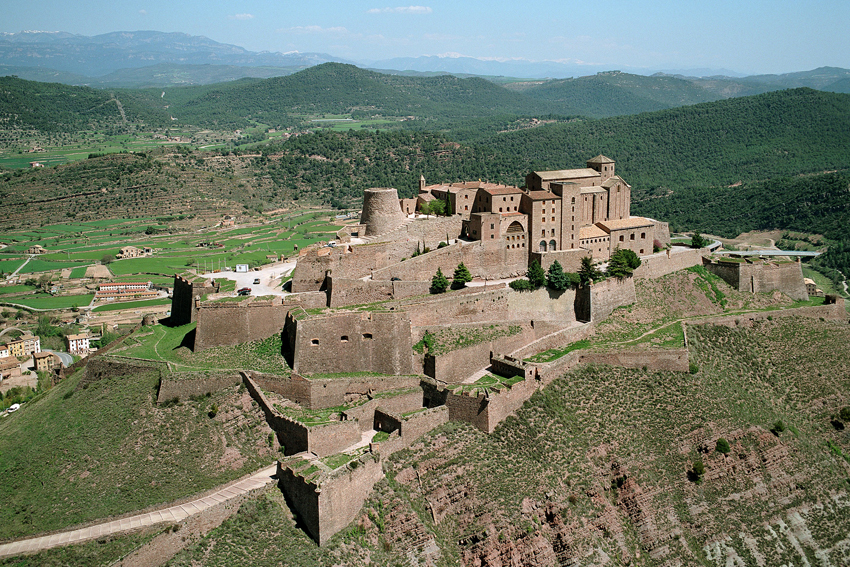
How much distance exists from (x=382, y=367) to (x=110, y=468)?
1195cm

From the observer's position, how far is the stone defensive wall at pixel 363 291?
39625 mm

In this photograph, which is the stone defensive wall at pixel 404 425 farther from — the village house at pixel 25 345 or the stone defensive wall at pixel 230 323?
the village house at pixel 25 345

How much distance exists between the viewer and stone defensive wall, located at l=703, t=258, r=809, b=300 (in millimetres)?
50469

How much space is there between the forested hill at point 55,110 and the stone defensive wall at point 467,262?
136 meters

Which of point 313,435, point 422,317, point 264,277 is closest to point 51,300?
point 264,277

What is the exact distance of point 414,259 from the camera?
4238 cm

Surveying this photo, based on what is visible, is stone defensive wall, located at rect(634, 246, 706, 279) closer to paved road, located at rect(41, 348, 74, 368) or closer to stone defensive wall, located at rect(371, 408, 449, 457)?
stone defensive wall, located at rect(371, 408, 449, 457)

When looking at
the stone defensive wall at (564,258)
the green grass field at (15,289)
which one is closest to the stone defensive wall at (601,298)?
the stone defensive wall at (564,258)

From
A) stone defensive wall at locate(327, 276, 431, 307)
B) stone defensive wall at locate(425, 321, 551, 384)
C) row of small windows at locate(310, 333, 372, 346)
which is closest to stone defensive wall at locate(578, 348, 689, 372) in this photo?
stone defensive wall at locate(425, 321, 551, 384)

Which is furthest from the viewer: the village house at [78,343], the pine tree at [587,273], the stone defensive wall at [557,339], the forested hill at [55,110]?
the forested hill at [55,110]

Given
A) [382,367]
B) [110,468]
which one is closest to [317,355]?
[382,367]

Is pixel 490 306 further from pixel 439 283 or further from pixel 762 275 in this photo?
pixel 762 275

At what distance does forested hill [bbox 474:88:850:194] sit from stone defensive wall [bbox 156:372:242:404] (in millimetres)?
94970

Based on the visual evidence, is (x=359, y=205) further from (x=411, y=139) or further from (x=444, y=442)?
(x=444, y=442)
